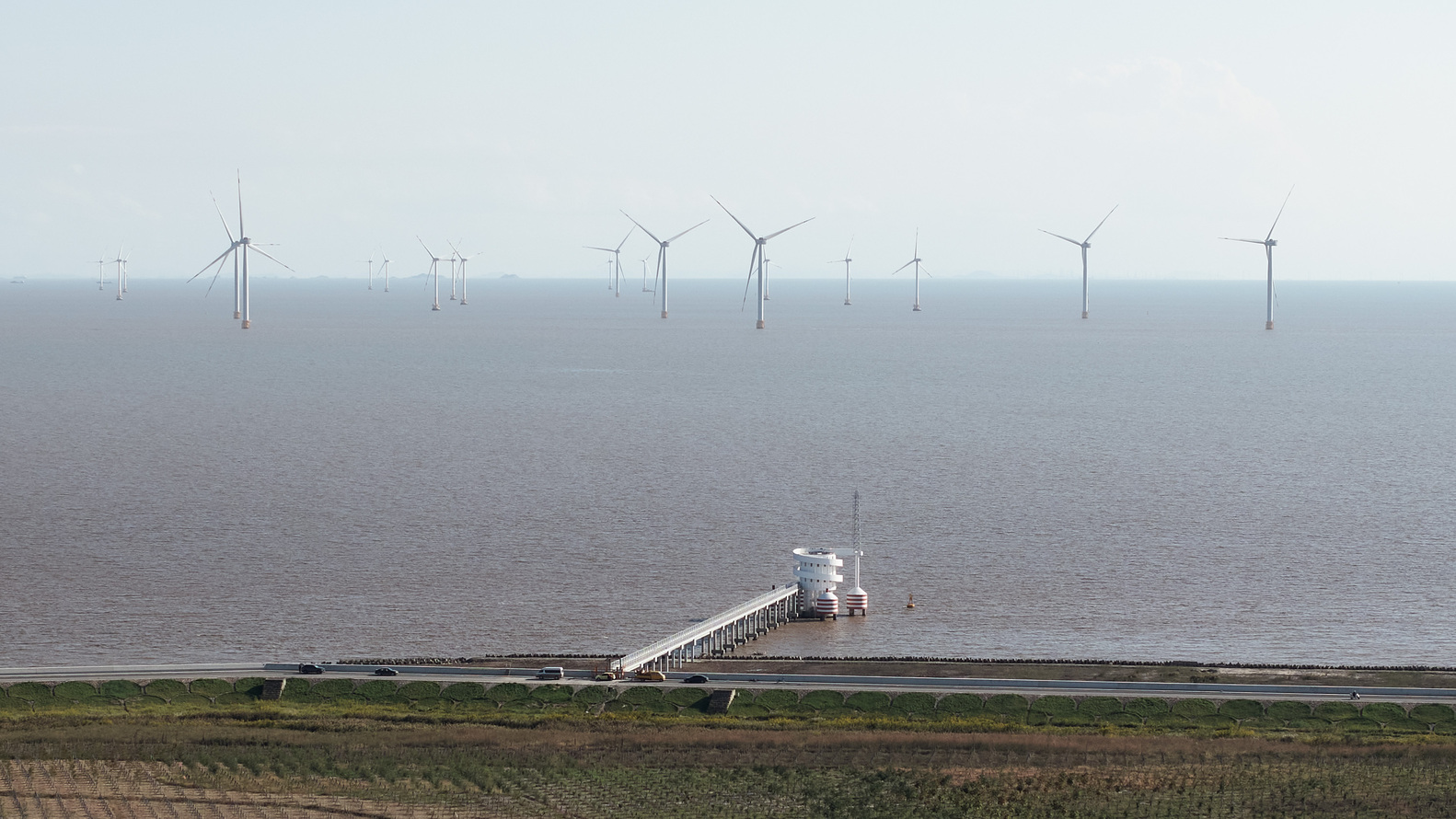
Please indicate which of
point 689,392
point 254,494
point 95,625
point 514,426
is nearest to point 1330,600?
point 95,625

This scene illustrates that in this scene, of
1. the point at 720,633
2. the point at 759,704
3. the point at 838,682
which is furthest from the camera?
the point at 720,633

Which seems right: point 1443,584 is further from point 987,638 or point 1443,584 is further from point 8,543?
point 8,543

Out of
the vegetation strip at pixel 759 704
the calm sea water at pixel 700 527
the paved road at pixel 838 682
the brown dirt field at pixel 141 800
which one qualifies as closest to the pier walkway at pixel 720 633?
the calm sea water at pixel 700 527

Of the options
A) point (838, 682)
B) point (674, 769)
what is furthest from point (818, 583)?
point (674, 769)

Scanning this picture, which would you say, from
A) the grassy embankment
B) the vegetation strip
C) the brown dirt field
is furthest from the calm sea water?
the brown dirt field

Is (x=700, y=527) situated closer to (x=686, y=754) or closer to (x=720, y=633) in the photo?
(x=720, y=633)

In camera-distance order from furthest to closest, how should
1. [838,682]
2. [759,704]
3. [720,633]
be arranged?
[720,633] < [838,682] < [759,704]

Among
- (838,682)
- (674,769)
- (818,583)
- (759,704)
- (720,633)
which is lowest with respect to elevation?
(674,769)

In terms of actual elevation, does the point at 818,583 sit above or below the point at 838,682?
above
